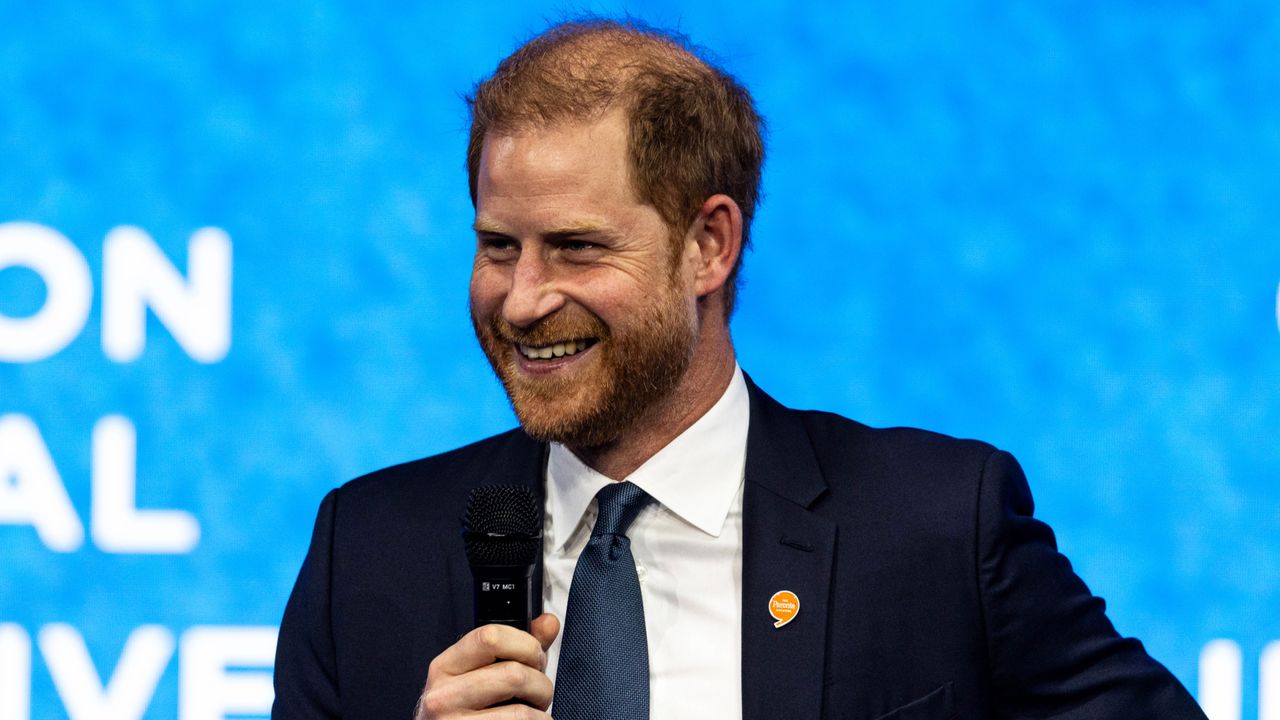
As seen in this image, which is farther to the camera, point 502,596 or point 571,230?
point 571,230

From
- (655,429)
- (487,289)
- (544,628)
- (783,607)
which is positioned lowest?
(544,628)

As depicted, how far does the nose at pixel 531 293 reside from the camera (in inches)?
75.9

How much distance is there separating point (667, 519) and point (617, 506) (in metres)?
0.08

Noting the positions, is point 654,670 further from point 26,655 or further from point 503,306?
point 26,655

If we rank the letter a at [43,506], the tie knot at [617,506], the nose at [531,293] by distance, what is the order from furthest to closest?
1. the letter a at [43,506]
2. the tie knot at [617,506]
3. the nose at [531,293]

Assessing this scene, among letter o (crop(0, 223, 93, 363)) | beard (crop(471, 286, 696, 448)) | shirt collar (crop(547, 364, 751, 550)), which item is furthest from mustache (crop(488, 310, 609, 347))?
letter o (crop(0, 223, 93, 363))

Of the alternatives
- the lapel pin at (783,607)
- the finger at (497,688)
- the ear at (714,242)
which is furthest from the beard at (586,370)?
the finger at (497,688)

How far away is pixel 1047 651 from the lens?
202 cm

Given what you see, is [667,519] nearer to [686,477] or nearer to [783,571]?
[686,477]

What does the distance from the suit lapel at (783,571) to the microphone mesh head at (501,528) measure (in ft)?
1.38

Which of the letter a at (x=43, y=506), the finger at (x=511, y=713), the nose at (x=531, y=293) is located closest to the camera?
the finger at (x=511, y=713)

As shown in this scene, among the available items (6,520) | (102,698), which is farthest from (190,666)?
(6,520)

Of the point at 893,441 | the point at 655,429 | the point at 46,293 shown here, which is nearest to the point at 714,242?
the point at 655,429

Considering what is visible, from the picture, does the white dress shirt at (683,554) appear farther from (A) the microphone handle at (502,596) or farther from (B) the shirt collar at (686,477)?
(A) the microphone handle at (502,596)
